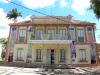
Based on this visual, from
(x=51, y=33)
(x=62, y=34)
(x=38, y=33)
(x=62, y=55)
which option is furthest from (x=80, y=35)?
(x=38, y=33)

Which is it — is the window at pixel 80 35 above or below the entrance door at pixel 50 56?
above

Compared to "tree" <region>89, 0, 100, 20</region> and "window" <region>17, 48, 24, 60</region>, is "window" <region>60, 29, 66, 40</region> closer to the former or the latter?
"window" <region>17, 48, 24, 60</region>

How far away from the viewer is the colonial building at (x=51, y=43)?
24.7m

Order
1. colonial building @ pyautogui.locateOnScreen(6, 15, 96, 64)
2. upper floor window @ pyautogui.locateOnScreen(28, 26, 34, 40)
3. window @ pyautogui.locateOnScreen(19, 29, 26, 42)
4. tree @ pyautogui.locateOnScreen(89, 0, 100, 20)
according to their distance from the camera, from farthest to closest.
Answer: window @ pyautogui.locateOnScreen(19, 29, 26, 42) < upper floor window @ pyautogui.locateOnScreen(28, 26, 34, 40) < colonial building @ pyautogui.locateOnScreen(6, 15, 96, 64) < tree @ pyautogui.locateOnScreen(89, 0, 100, 20)

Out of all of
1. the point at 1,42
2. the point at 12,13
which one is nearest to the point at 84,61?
the point at 12,13

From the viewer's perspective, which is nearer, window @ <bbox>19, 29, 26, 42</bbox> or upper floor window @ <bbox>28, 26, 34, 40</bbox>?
upper floor window @ <bbox>28, 26, 34, 40</bbox>

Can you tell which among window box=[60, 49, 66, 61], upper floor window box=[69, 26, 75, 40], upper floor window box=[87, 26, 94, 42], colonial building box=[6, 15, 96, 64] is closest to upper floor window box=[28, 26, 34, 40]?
colonial building box=[6, 15, 96, 64]

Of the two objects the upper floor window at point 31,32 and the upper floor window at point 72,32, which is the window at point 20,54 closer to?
the upper floor window at point 31,32

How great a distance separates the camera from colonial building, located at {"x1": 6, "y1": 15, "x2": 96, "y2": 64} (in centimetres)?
2466

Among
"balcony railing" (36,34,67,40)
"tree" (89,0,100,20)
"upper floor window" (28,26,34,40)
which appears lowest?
"balcony railing" (36,34,67,40)

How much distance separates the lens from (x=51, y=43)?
2430 centimetres

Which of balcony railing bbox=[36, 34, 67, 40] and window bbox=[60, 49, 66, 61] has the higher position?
balcony railing bbox=[36, 34, 67, 40]

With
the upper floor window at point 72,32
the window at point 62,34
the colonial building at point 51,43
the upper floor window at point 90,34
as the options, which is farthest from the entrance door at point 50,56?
the upper floor window at point 90,34

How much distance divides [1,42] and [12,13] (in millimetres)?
9687
